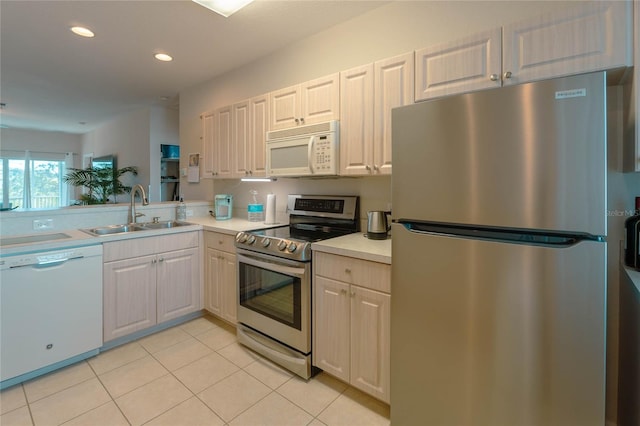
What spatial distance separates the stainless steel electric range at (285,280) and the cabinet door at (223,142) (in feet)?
3.22

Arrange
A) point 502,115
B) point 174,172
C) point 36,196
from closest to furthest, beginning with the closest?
point 502,115 → point 174,172 → point 36,196

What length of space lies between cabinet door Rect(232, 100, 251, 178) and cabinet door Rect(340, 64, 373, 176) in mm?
1084

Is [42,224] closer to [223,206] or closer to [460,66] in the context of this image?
[223,206]

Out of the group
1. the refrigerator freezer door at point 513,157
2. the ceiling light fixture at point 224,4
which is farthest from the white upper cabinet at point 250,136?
the refrigerator freezer door at point 513,157

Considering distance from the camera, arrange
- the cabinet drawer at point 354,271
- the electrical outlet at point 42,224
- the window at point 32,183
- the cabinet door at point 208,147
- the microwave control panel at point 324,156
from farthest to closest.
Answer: the window at point 32,183 < the cabinet door at point 208,147 < the electrical outlet at point 42,224 < the microwave control panel at point 324,156 < the cabinet drawer at point 354,271

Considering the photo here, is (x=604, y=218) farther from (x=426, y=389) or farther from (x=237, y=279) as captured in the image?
(x=237, y=279)

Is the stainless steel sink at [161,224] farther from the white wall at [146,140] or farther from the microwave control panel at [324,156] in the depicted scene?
the white wall at [146,140]

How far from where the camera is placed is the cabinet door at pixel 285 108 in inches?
93.4

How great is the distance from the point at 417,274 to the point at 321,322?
79 cm

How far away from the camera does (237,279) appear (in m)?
2.40

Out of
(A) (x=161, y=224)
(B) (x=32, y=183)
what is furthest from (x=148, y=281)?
(B) (x=32, y=183)

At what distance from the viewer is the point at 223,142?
10.0 ft

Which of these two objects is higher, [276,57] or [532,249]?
[276,57]

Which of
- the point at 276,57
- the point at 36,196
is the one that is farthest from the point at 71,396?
the point at 36,196
